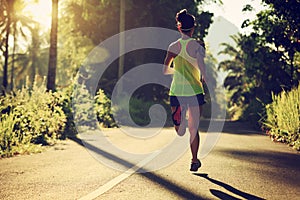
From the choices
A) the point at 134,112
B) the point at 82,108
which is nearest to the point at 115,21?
the point at 134,112

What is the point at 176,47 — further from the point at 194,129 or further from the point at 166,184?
the point at 166,184

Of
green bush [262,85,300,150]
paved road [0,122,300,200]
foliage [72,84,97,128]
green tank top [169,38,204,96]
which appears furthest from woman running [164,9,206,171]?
foliage [72,84,97,128]

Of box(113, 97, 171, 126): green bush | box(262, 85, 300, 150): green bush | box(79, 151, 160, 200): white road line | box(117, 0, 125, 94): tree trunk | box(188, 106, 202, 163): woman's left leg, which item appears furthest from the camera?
box(117, 0, 125, 94): tree trunk

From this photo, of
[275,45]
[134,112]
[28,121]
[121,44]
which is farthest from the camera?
[121,44]

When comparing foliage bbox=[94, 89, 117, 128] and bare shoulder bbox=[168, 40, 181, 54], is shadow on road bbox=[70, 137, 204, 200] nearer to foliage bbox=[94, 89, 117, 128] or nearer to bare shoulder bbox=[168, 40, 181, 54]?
bare shoulder bbox=[168, 40, 181, 54]

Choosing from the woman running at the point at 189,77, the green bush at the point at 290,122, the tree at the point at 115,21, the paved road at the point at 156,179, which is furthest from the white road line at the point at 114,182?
the tree at the point at 115,21

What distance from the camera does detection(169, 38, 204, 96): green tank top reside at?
19.0ft

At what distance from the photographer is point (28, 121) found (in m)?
10.3

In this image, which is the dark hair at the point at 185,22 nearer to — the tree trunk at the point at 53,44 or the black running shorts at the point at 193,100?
the black running shorts at the point at 193,100

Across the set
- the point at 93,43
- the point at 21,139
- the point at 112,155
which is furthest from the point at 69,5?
the point at 112,155

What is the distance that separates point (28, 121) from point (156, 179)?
5.89 metres

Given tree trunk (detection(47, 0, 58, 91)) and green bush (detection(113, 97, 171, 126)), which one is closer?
tree trunk (detection(47, 0, 58, 91))

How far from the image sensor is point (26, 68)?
201 feet

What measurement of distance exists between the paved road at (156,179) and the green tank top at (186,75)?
1102 mm
